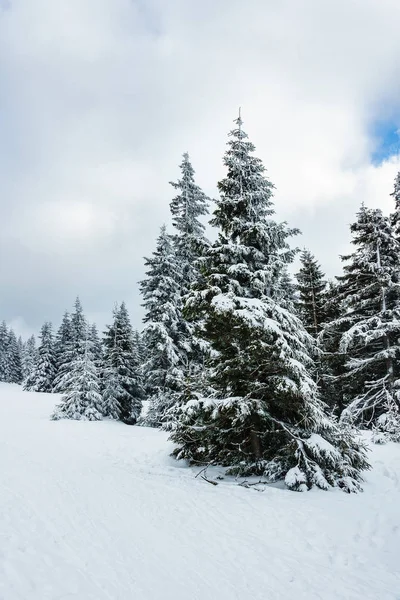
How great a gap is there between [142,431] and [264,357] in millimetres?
12696

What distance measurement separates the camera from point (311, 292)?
23906 mm

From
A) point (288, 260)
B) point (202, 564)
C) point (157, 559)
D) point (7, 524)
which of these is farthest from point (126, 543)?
point (288, 260)

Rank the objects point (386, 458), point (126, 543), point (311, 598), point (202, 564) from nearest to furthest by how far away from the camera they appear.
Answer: point (311, 598), point (202, 564), point (126, 543), point (386, 458)

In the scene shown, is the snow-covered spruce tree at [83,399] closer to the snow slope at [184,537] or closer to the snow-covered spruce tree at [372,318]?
the snow slope at [184,537]

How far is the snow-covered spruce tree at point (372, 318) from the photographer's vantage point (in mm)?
16844

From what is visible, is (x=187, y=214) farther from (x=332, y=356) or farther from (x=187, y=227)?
(x=332, y=356)

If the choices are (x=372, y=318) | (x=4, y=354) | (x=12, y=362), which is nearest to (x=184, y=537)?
(x=372, y=318)

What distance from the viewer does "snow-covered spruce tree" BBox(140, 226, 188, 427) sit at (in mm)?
20766

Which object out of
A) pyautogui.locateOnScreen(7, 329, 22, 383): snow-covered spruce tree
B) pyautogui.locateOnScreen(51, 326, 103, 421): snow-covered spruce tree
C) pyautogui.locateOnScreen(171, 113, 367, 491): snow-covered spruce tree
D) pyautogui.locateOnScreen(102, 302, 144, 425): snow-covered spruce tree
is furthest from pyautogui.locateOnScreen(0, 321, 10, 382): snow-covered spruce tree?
pyautogui.locateOnScreen(171, 113, 367, 491): snow-covered spruce tree

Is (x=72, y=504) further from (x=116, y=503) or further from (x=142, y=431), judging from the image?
(x=142, y=431)

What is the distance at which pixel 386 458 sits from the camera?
12461 millimetres

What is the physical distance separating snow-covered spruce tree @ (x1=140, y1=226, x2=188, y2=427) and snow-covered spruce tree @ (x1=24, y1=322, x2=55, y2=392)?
28.1 m

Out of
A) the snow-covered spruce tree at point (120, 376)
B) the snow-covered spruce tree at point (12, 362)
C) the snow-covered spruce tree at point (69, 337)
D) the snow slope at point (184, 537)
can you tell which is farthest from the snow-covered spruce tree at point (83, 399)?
the snow-covered spruce tree at point (12, 362)

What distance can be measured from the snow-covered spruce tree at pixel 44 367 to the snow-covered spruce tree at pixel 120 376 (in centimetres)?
2124
